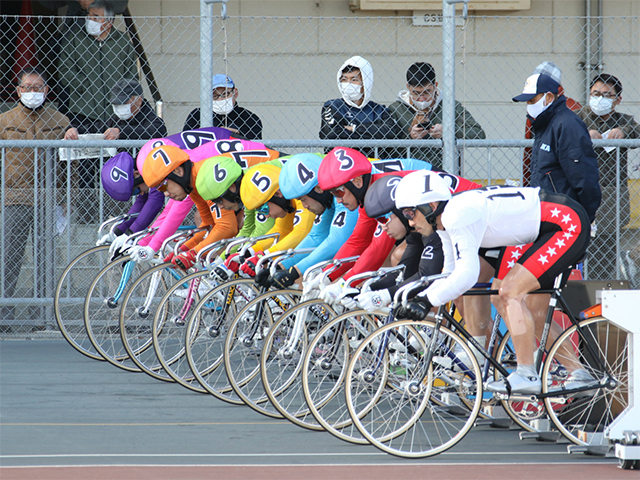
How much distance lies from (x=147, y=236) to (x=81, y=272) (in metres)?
0.89

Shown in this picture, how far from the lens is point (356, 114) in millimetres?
9078

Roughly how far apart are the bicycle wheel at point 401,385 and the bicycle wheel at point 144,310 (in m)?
2.77

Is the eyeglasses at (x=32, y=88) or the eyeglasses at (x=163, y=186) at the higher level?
the eyeglasses at (x=32, y=88)

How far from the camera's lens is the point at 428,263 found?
219 inches

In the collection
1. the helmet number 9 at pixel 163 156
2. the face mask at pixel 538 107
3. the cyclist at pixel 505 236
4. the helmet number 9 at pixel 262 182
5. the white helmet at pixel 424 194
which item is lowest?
the cyclist at pixel 505 236

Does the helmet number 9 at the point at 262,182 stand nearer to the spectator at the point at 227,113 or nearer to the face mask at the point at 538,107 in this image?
the face mask at the point at 538,107

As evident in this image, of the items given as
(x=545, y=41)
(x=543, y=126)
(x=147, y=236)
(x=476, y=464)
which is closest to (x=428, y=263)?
(x=476, y=464)

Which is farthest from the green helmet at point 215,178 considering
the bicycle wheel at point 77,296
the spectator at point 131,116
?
the spectator at point 131,116

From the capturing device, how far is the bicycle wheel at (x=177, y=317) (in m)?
7.21

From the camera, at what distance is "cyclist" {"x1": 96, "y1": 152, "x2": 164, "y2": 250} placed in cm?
792

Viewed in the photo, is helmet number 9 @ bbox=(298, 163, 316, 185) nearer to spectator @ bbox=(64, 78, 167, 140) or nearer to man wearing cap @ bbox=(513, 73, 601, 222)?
man wearing cap @ bbox=(513, 73, 601, 222)

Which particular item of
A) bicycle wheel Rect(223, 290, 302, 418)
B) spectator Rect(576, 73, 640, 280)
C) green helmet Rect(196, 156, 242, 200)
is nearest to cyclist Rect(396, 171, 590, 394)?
bicycle wheel Rect(223, 290, 302, 418)

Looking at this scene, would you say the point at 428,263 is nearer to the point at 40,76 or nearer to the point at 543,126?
the point at 543,126

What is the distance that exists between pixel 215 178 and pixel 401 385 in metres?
2.68
